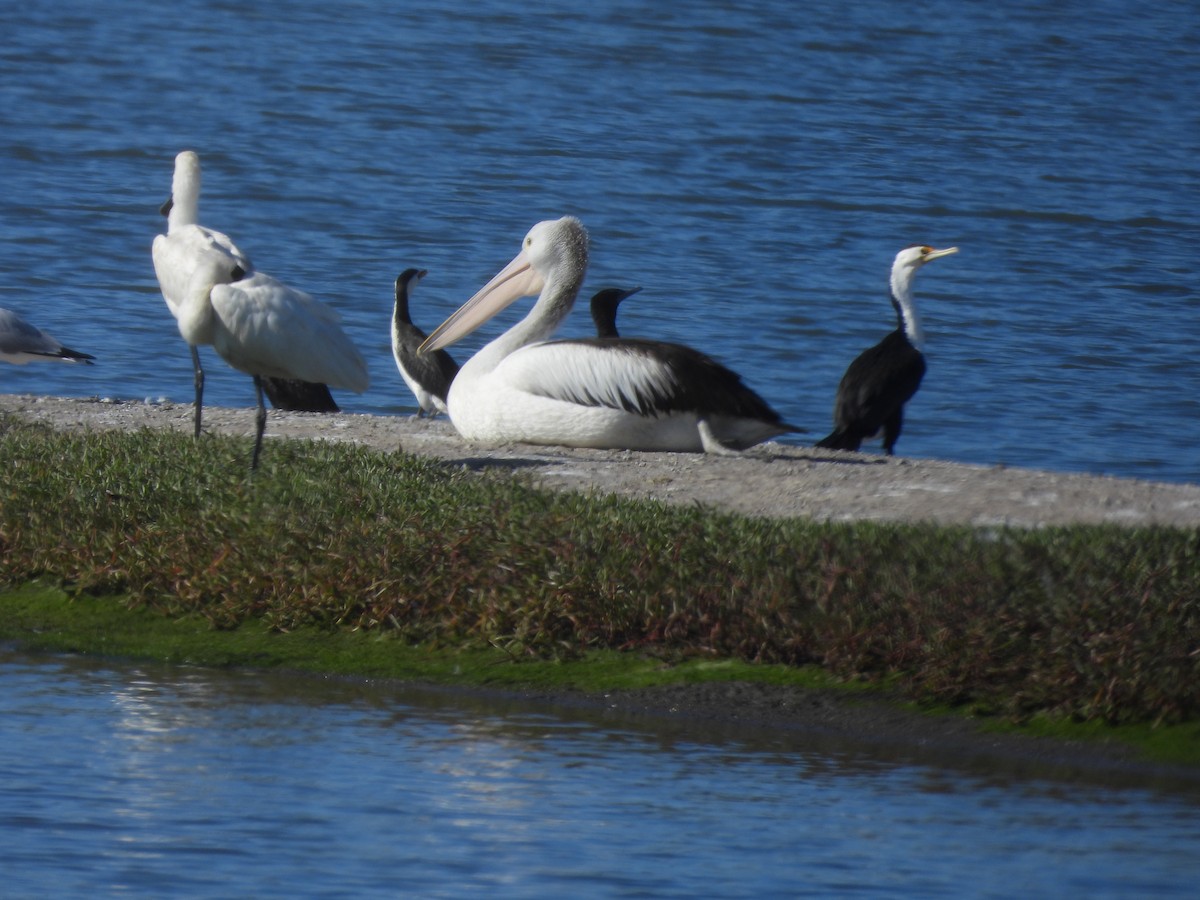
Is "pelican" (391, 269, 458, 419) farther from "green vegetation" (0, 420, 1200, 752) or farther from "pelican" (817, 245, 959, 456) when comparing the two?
"green vegetation" (0, 420, 1200, 752)

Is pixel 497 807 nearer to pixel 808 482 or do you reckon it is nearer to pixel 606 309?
pixel 808 482

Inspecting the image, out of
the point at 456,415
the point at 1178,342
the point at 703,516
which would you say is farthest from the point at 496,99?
the point at 703,516

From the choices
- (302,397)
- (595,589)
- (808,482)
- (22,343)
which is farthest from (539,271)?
(595,589)

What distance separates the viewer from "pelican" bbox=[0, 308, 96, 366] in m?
11.7

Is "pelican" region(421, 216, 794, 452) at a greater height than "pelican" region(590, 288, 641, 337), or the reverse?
"pelican" region(590, 288, 641, 337)

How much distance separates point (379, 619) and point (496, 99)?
25040 mm

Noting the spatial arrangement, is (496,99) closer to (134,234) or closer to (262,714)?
(134,234)

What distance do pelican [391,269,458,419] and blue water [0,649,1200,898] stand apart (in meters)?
5.95

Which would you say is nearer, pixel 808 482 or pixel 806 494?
pixel 806 494

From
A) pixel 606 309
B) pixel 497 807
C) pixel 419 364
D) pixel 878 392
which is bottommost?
pixel 497 807

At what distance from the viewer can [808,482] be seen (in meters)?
8.84

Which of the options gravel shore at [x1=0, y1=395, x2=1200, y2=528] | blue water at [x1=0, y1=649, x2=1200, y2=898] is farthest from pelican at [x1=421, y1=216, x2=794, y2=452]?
blue water at [x1=0, y1=649, x2=1200, y2=898]

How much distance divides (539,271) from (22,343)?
2.94 meters

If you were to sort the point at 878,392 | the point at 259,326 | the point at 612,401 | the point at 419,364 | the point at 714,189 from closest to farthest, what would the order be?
the point at 259,326
the point at 612,401
the point at 878,392
the point at 419,364
the point at 714,189
